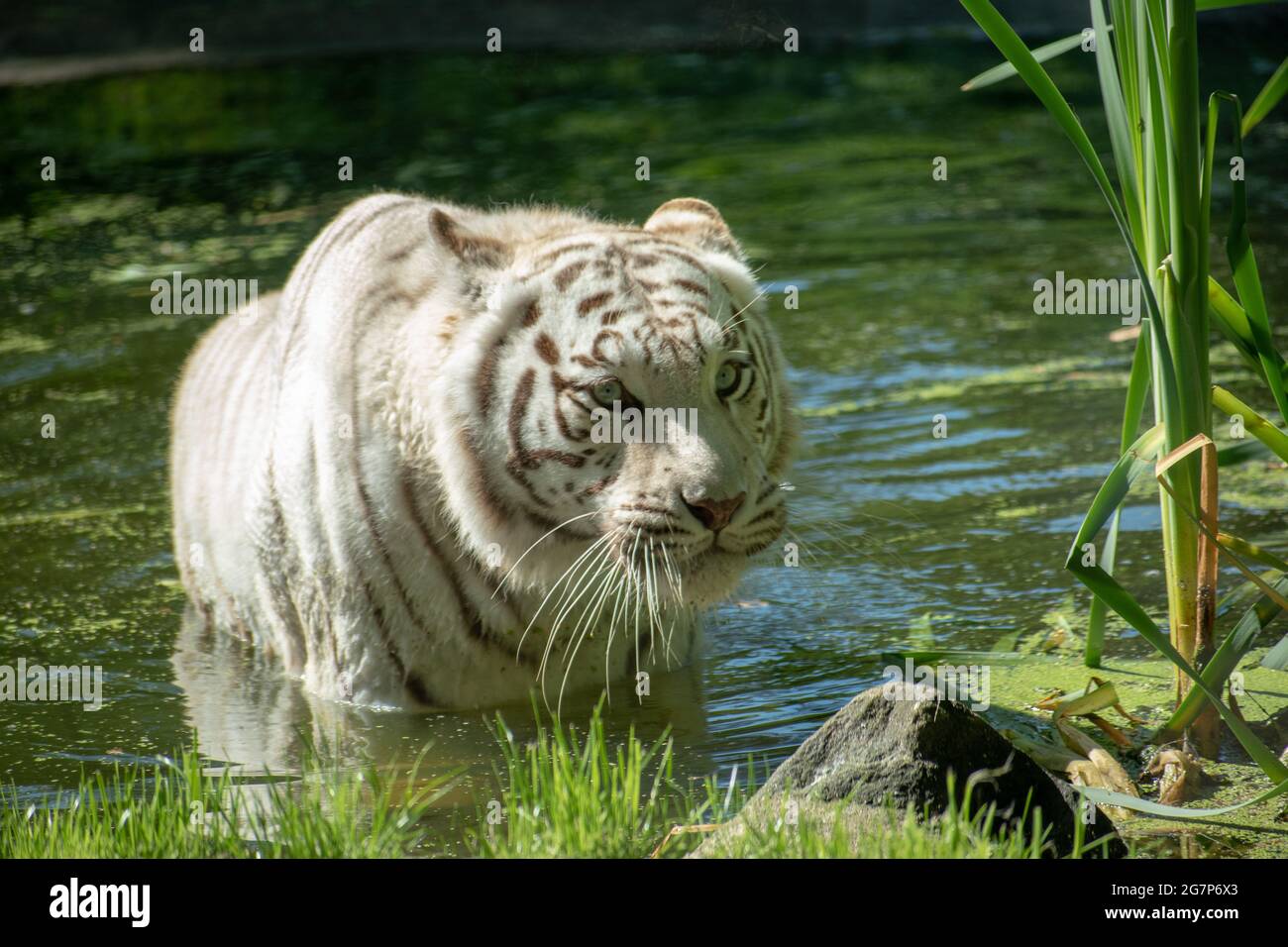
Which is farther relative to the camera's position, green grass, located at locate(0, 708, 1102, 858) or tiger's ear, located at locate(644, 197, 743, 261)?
tiger's ear, located at locate(644, 197, 743, 261)

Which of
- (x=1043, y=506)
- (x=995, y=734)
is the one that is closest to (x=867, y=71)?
(x=1043, y=506)

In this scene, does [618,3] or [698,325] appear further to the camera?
[618,3]

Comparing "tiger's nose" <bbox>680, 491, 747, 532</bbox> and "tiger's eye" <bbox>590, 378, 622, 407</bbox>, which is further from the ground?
"tiger's eye" <bbox>590, 378, 622, 407</bbox>

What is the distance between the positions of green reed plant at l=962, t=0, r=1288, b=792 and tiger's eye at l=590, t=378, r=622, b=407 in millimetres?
1004

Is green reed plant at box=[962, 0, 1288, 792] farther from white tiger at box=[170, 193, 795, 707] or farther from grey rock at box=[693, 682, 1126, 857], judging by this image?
white tiger at box=[170, 193, 795, 707]

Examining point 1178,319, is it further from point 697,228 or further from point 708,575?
point 697,228

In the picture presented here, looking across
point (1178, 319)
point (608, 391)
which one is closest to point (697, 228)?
point (608, 391)

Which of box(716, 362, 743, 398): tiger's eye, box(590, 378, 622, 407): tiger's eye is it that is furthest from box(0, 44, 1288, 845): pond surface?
box(590, 378, 622, 407): tiger's eye

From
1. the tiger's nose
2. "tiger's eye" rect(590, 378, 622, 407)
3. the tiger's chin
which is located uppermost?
"tiger's eye" rect(590, 378, 622, 407)

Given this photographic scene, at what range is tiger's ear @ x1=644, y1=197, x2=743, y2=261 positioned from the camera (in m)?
4.14

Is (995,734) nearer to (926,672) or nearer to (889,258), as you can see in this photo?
(926,672)

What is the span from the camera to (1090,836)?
316cm
